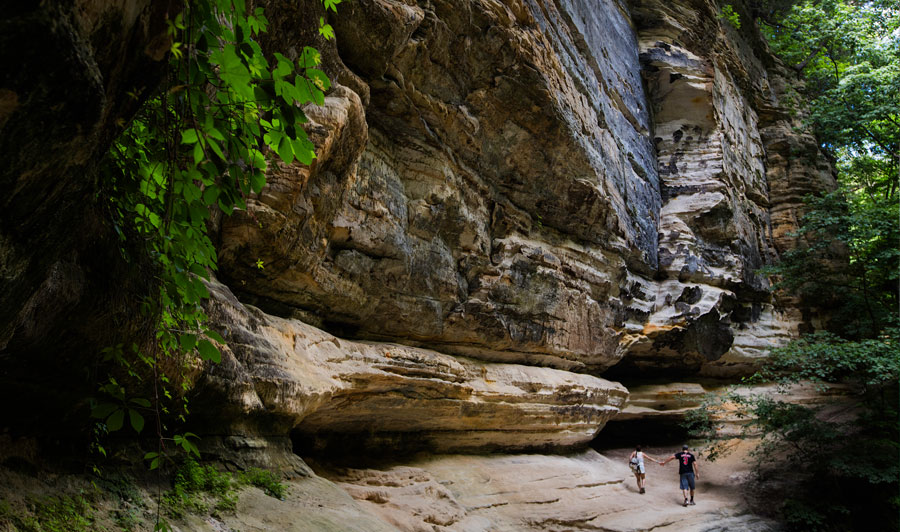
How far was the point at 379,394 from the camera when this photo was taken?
27.7 ft

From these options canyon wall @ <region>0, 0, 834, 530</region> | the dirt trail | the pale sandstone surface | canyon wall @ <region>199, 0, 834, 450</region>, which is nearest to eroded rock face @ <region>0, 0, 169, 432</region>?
canyon wall @ <region>0, 0, 834, 530</region>

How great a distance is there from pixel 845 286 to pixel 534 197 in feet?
36.2

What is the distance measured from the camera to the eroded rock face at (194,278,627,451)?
5702mm

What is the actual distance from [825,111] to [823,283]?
7.83 m

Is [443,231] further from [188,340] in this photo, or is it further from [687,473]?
[687,473]

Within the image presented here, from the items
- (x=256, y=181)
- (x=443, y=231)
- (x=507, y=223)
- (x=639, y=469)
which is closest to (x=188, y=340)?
(x=256, y=181)

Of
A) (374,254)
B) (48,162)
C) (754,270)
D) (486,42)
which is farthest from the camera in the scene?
(754,270)

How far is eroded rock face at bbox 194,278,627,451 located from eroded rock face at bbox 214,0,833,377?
629 millimetres

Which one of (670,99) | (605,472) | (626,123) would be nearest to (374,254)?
(605,472)

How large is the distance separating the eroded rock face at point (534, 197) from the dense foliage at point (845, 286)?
1657 millimetres

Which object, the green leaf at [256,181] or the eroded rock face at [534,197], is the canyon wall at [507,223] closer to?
the eroded rock face at [534,197]

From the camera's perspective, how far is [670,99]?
59.6 ft

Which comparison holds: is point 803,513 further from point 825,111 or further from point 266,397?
point 825,111

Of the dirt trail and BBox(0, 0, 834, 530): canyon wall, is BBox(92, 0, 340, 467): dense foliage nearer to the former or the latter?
BBox(0, 0, 834, 530): canyon wall
